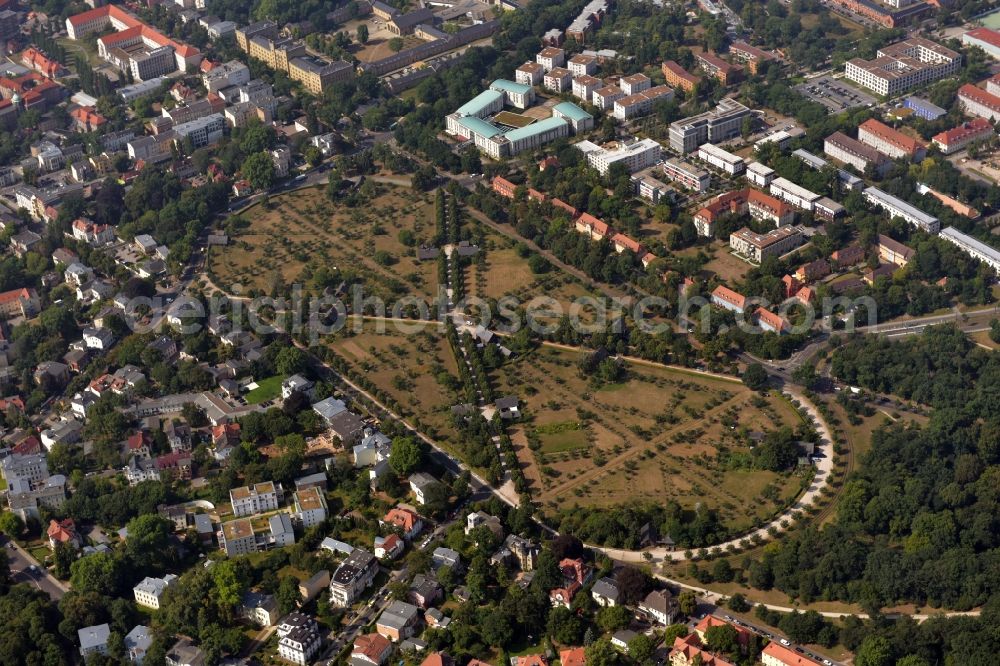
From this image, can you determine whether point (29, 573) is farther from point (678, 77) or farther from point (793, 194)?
point (678, 77)

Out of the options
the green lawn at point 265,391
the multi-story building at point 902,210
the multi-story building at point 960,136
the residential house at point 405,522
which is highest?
the multi-story building at point 960,136

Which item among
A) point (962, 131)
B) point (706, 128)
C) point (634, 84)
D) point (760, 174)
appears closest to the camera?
point (760, 174)

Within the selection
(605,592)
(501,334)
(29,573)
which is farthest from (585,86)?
(29,573)

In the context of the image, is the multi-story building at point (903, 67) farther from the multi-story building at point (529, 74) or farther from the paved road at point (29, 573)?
the paved road at point (29, 573)


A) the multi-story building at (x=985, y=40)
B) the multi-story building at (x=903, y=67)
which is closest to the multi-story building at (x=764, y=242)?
the multi-story building at (x=903, y=67)

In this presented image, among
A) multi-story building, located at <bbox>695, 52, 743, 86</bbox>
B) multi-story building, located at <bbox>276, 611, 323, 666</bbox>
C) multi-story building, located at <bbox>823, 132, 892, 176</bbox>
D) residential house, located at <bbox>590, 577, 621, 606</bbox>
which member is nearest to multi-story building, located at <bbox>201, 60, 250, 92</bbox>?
multi-story building, located at <bbox>695, 52, 743, 86</bbox>

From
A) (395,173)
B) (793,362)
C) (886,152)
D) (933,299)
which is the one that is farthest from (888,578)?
(395,173)
